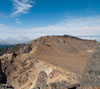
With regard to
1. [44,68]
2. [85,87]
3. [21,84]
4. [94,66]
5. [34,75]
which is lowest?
[21,84]

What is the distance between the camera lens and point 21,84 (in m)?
21.4

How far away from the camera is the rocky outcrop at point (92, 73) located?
5.58 meters

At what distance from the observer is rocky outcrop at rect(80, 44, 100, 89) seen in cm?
558

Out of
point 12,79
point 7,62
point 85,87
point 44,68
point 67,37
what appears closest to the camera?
point 85,87

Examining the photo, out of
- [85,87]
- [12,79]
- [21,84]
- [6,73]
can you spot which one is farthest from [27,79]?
[85,87]

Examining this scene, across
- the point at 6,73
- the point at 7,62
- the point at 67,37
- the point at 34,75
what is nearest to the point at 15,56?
the point at 7,62

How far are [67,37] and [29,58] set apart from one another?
97.1ft

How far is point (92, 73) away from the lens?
5.87 meters

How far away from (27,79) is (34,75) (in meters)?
1.38

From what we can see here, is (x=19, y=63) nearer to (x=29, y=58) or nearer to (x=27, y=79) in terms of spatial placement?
(x=29, y=58)

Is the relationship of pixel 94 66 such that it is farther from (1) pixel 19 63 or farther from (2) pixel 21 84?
(1) pixel 19 63

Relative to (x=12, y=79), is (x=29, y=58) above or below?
above

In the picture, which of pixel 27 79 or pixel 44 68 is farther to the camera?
pixel 27 79

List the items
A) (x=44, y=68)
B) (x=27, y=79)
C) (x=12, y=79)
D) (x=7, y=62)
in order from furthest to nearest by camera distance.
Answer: (x=7, y=62), (x=12, y=79), (x=27, y=79), (x=44, y=68)
